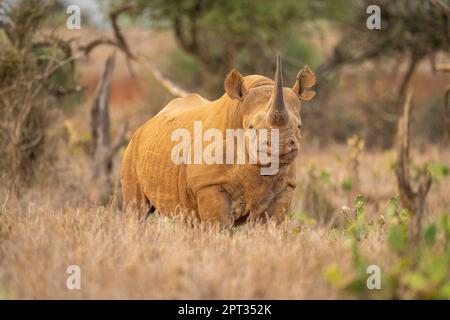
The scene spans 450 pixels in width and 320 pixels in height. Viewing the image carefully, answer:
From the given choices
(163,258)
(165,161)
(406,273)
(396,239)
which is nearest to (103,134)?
(165,161)

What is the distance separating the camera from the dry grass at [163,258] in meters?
4.70

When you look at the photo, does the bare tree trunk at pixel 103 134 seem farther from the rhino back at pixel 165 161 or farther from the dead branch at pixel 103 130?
the rhino back at pixel 165 161

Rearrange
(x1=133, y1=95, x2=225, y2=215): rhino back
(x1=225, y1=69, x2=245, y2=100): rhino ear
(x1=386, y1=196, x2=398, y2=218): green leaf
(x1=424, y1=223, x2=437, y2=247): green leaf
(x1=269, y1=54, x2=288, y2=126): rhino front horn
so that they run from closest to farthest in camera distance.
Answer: (x1=424, y1=223, x2=437, y2=247): green leaf < (x1=269, y1=54, x2=288, y2=126): rhino front horn < (x1=225, y1=69, x2=245, y2=100): rhino ear < (x1=386, y1=196, x2=398, y2=218): green leaf < (x1=133, y1=95, x2=225, y2=215): rhino back

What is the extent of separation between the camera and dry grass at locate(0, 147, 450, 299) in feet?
15.4

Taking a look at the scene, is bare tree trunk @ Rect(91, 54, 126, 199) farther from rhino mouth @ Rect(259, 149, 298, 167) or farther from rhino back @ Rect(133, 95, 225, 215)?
rhino mouth @ Rect(259, 149, 298, 167)

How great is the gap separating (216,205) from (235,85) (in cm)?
86

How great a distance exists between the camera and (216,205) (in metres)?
6.28

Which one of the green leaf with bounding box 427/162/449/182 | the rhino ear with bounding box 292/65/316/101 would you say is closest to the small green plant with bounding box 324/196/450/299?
the rhino ear with bounding box 292/65/316/101

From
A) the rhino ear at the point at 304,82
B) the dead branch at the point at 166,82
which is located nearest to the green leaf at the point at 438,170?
the dead branch at the point at 166,82

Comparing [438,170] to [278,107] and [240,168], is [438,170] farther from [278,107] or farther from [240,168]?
[278,107]

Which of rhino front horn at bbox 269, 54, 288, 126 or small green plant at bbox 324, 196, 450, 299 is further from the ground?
rhino front horn at bbox 269, 54, 288, 126

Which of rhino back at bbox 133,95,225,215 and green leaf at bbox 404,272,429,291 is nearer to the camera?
green leaf at bbox 404,272,429,291

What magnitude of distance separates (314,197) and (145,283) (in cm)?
704
